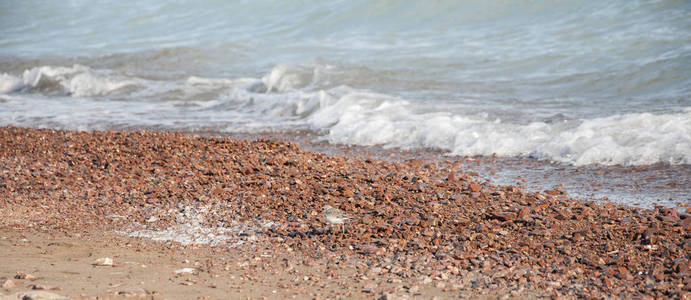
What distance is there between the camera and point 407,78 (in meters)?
12.8

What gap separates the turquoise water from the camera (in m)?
7.41

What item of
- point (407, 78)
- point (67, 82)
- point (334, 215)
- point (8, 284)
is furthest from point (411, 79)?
point (8, 284)

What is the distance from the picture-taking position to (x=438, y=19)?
64.0 ft

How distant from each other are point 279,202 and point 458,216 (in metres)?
1.29

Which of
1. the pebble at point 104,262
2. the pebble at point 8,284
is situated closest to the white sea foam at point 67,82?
the pebble at point 104,262

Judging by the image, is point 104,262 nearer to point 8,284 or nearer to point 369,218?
point 8,284

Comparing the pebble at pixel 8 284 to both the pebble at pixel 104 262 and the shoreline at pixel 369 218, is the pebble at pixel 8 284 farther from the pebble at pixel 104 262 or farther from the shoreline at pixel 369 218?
the pebble at pixel 104 262

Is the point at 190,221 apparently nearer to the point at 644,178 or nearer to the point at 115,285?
the point at 115,285

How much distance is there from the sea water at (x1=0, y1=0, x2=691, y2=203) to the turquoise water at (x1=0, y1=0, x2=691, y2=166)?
35 mm

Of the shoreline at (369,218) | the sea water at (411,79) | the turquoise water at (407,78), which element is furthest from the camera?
the turquoise water at (407,78)

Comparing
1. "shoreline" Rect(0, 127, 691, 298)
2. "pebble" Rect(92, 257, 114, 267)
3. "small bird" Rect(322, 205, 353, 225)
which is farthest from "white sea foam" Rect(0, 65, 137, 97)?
"pebble" Rect(92, 257, 114, 267)

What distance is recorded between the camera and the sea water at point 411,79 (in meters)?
7.16

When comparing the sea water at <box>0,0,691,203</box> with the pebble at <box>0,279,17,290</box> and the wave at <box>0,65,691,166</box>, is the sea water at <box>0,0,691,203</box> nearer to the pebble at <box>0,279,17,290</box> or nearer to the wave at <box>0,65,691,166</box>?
the wave at <box>0,65,691,166</box>

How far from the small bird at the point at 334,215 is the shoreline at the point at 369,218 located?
0.06 m
